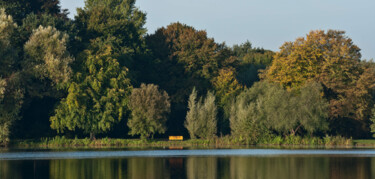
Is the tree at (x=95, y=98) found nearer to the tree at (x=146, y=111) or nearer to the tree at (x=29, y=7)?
the tree at (x=146, y=111)

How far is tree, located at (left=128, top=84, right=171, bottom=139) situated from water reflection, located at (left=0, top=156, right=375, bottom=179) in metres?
25.3

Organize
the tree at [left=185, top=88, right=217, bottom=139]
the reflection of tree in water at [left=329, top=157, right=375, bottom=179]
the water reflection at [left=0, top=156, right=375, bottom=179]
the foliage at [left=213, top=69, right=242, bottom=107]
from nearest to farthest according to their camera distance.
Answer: the reflection of tree in water at [left=329, top=157, right=375, bottom=179] < the water reflection at [left=0, top=156, right=375, bottom=179] < the tree at [left=185, top=88, right=217, bottom=139] < the foliage at [left=213, top=69, right=242, bottom=107]

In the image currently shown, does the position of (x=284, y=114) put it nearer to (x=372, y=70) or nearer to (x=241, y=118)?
(x=241, y=118)

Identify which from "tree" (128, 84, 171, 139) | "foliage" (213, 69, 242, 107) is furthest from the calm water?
"foliage" (213, 69, 242, 107)

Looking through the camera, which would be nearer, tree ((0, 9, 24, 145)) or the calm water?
the calm water

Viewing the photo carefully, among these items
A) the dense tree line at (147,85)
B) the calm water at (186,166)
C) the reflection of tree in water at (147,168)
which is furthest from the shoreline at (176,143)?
the reflection of tree in water at (147,168)

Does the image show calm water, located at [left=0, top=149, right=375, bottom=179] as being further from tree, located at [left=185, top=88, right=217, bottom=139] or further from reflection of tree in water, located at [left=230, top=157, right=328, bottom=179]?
tree, located at [left=185, top=88, right=217, bottom=139]

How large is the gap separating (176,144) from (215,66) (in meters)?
19.7

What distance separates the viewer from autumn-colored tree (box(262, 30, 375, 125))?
3329 inches

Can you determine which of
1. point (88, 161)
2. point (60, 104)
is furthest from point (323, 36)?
point (88, 161)

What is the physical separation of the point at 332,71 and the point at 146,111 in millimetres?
24194

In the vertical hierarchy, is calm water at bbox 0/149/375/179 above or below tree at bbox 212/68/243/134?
below

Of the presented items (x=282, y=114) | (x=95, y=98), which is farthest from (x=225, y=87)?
(x=95, y=98)

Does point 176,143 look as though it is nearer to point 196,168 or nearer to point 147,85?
point 147,85
